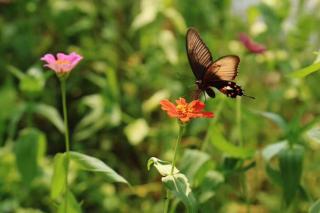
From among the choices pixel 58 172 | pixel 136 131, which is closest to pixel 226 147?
pixel 58 172

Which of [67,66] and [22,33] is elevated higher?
[22,33]

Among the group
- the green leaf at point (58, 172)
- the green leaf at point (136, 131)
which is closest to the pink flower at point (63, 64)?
the green leaf at point (58, 172)

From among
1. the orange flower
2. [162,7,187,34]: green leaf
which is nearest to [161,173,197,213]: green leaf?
the orange flower

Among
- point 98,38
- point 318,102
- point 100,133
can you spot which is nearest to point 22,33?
point 98,38

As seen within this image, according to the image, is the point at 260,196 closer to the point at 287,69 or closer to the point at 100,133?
the point at 287,69

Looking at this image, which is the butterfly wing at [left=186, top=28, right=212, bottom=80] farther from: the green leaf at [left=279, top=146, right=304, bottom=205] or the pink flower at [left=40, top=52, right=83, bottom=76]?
the green leaf at [left=279, top=146, right=304, bottom=205]

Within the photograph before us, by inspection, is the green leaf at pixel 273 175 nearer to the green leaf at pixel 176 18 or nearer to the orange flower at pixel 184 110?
the orange flower at pixel 184 110
